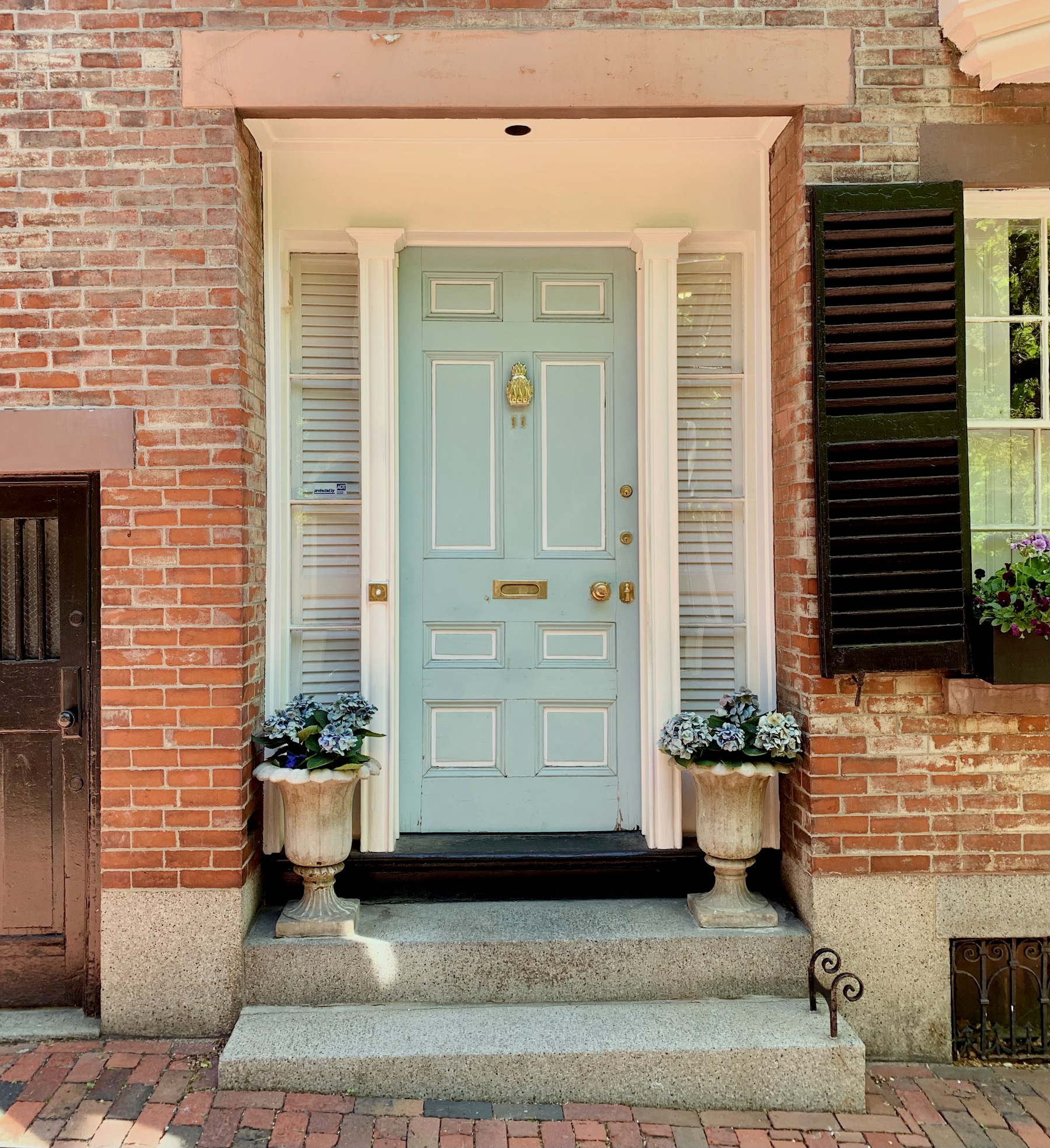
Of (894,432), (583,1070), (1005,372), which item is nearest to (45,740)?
(583,1070)

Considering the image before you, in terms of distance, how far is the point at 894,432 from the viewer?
309 cm

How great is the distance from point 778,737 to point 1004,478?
1402 mm

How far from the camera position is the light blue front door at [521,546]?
145 inches

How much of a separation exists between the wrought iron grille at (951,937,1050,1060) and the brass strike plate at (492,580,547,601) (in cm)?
207

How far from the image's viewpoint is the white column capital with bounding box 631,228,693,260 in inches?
139

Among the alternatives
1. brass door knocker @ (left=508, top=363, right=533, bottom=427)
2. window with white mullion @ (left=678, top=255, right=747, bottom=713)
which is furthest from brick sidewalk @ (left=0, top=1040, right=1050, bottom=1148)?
brass door knocker @ (left=508, top=363, right=533, bottom=427)

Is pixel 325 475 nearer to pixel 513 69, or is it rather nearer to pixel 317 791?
pixel 317 791

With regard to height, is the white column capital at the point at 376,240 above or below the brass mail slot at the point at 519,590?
above

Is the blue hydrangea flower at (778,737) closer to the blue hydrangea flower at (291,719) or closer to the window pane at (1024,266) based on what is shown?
the blue hydrangea flower at (291,719)

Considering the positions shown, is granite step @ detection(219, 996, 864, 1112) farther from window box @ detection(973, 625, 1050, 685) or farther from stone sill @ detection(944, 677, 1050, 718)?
window box @ detection(973, 625, 1050, 685)

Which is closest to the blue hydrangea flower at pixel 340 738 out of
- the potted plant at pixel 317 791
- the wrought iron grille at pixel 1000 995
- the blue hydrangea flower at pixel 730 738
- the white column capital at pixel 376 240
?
the potted plant at pixel 317 791

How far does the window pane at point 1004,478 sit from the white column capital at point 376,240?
2447 millimetres

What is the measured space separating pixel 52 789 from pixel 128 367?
5.28ft

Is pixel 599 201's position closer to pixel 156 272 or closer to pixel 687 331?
pixel 687 331
